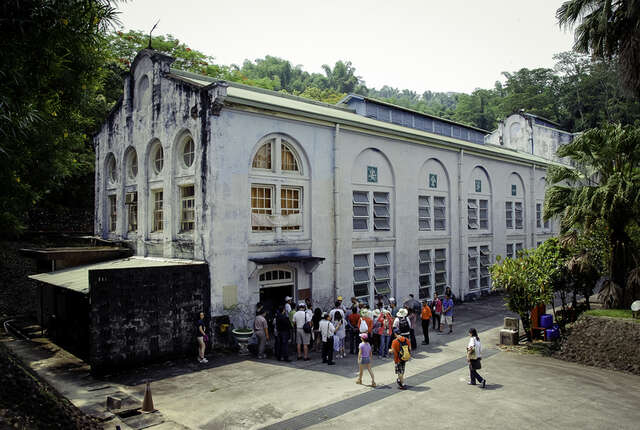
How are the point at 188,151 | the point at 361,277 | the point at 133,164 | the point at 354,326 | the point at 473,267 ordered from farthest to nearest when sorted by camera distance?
the point at 473,267 < the point at 133,164 < the point at 361,277 < the point at 188,151 < the point at 354,326

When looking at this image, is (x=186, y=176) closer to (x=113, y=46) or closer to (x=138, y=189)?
(x=138, y=189)

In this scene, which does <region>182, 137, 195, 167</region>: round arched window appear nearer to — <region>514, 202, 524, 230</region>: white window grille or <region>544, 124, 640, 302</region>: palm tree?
<region>544, 124, 640, 302</region>: palm tree

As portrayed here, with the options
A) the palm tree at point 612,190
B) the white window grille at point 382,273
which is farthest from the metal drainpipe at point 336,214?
the palm tree at point 612,190

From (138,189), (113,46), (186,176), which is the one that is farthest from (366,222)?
(113,46)

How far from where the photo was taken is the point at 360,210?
860 inches

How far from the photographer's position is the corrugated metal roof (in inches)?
612

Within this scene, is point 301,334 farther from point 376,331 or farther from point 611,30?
point 611,30

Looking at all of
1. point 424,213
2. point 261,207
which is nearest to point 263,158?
point 261,207

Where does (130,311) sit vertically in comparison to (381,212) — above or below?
below

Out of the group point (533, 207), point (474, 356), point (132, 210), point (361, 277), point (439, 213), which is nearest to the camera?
point (474, 356)

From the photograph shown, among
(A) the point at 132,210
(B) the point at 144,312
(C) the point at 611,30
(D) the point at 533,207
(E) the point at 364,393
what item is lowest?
(E) the point at 364,393

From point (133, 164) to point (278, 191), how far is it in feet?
27.1

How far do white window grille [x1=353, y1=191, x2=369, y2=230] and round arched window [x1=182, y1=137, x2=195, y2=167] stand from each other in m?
7.67

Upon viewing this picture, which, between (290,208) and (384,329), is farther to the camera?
(290,208)
